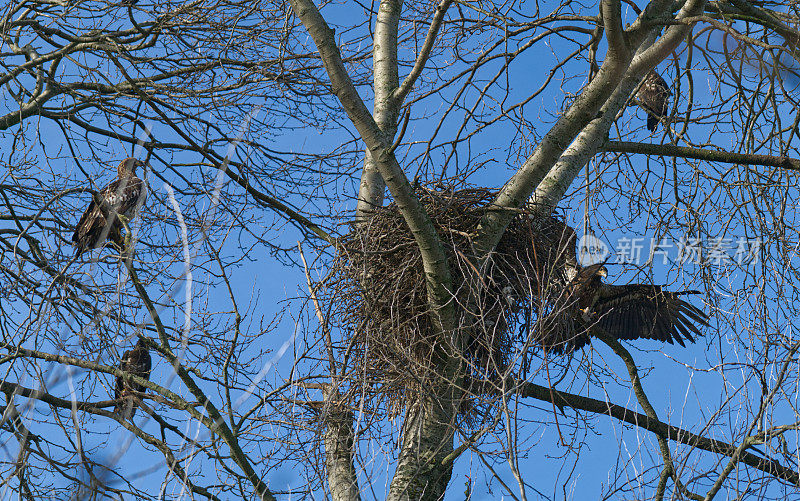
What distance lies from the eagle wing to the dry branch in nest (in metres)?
2.41

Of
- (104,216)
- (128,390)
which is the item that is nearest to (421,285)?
(128,390)

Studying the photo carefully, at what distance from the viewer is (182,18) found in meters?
5.57

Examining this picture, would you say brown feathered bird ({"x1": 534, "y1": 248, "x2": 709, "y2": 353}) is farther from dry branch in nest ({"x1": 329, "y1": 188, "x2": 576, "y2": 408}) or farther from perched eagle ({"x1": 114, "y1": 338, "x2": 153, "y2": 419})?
perched eagle ({"x1": 114, "y1": 338, "x2": 153, "y2": 419})

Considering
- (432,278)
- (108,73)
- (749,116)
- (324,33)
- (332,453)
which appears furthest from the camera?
(108,73)

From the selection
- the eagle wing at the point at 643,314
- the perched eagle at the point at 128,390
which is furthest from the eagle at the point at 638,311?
the perched eagle at the point at 128,390

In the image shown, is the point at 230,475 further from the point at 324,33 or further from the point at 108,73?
the point at 108,73

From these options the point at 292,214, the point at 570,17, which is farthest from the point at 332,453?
the point at 570,17

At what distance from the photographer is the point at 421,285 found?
416 centimetres

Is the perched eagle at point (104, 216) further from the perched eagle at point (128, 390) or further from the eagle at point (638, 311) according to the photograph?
the eagle at point (638, 311)

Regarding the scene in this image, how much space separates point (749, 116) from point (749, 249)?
100 centimetres

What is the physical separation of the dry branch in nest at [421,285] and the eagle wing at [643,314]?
7.91 feet

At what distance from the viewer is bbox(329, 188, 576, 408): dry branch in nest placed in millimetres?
4090

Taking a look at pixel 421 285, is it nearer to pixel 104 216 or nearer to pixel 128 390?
pixel 128 390

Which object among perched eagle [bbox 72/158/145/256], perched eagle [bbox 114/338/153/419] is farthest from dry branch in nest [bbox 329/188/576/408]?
perched eagle [bbox 72/158/145/256]
